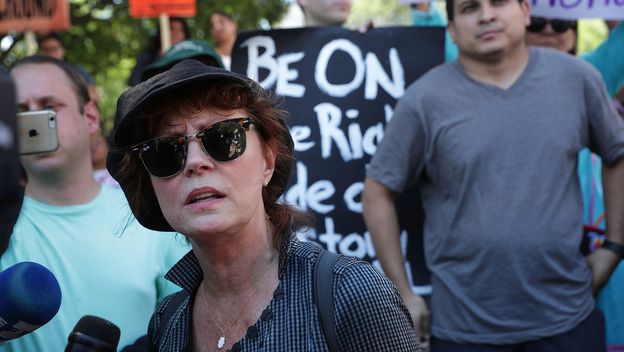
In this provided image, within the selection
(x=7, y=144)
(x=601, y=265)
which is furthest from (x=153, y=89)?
(x=601, y=265)

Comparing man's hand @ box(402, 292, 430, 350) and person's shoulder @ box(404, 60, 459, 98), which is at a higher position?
person's shoulder @ box(404, 60, 459, 98)

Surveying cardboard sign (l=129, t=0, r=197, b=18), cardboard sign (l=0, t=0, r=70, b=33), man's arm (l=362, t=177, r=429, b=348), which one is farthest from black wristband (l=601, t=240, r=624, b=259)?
cardboard sign (l=0, t=0, r=70, b=33)

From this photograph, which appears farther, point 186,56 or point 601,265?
point 186,56

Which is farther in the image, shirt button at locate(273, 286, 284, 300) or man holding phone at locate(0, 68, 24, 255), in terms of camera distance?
shirt button at locate(273, 286, 284, 300)

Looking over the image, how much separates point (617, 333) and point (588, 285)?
0.44 m

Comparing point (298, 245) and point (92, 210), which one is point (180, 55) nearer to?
point (92, 210)

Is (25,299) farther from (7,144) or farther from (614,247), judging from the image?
(614,247)

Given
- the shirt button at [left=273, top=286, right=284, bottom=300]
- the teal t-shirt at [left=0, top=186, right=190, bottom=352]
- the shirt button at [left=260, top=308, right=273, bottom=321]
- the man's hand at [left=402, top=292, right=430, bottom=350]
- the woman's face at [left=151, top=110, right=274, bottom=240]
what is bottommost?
the man's hand at [left=402, top=292, right=430, bottom=350]

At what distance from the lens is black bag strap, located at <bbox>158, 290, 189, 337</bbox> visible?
2.23 m

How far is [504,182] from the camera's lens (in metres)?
3.17

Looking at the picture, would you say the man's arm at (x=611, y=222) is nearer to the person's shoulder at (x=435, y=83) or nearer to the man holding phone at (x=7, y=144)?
the person's shoulder at (x=435, y=83)

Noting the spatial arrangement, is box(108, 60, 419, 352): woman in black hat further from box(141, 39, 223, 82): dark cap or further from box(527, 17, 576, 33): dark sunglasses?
box(527, 17, 576, 33): dark sunglasses

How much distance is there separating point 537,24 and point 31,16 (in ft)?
14.6

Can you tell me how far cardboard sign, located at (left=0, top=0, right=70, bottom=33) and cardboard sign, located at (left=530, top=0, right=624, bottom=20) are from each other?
425cm
